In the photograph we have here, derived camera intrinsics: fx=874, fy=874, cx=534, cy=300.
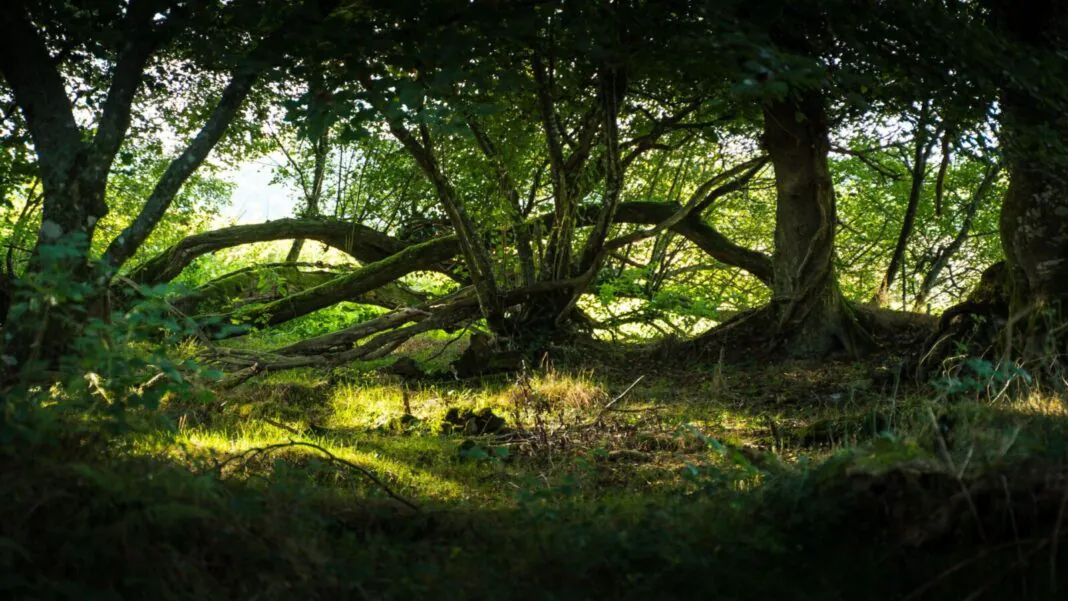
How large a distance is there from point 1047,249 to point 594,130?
185 inches

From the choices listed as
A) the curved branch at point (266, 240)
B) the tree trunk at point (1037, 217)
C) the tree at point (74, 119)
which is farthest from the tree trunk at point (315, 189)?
the tree trunk at point (1037, 217)

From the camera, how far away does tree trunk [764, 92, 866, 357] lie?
9.91 m

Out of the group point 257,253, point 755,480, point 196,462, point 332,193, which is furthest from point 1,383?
point 257,253

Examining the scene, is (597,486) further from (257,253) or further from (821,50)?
(257,253)

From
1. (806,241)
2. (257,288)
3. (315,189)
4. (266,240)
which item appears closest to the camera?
(806,241)

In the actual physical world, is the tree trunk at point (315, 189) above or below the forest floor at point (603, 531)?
above

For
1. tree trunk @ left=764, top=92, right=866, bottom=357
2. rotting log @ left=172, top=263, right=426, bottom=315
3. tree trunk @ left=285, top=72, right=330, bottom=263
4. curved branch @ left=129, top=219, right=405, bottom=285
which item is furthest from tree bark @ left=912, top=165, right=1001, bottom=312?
tree trunk @ left=285, top=72, right=330, bottom=263

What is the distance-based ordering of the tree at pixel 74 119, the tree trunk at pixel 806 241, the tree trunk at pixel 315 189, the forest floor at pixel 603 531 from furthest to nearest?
the tree trunk at pixel 315 189, the tree trunk at pixel 806 241, the tree at pixel 74 119, the forest floor at pixel 603 531

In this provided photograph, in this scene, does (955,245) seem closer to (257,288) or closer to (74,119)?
(257,288)

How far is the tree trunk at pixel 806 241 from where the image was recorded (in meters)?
9.91

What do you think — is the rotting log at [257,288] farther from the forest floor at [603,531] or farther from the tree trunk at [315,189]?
the forest floor at [603,531]

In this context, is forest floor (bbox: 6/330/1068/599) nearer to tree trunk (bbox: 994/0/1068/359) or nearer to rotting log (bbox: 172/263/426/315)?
tree trunk (bbox: 994/0/1068/359)

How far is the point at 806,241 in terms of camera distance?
10156 mm

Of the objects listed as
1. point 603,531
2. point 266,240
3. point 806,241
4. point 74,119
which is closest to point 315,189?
point 266,240
